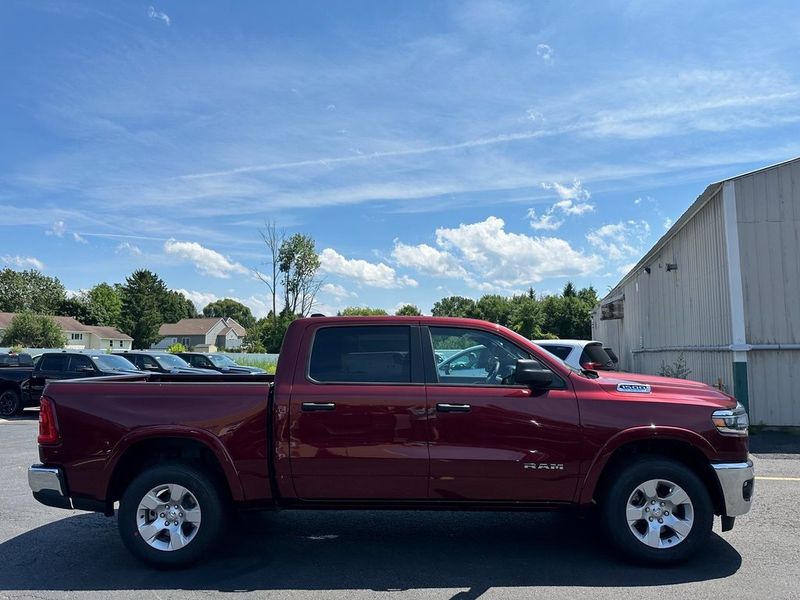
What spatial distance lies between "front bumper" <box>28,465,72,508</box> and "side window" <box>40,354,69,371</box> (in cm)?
1241

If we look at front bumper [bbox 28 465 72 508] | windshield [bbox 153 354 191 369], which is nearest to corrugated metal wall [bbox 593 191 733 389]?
front bumper [bbox 28 465 72 508]

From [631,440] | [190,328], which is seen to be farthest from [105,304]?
[631,440]

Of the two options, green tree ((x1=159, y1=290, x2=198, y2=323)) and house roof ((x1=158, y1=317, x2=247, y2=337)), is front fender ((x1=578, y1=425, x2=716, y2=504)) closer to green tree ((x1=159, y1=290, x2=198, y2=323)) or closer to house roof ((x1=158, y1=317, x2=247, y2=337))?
house roof ((x1=158, y1=317, x2=247, y2=337))

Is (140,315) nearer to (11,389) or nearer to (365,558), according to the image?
(11,389)

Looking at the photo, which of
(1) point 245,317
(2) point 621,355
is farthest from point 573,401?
(1) point 245,317

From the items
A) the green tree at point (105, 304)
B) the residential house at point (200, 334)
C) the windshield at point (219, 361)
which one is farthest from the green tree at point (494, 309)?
the green tree at point (105, 304)

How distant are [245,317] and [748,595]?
144 meters

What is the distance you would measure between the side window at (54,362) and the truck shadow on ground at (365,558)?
36.3 ft

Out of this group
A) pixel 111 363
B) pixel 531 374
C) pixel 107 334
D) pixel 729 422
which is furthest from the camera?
pixel 107 334

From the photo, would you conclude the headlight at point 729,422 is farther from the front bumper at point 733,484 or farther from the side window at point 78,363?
the side window at point 78,363

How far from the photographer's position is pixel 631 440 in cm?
466

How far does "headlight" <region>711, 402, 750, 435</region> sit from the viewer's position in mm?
4676

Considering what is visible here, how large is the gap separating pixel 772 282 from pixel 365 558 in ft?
32.7

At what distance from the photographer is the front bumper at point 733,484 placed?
182 inches
